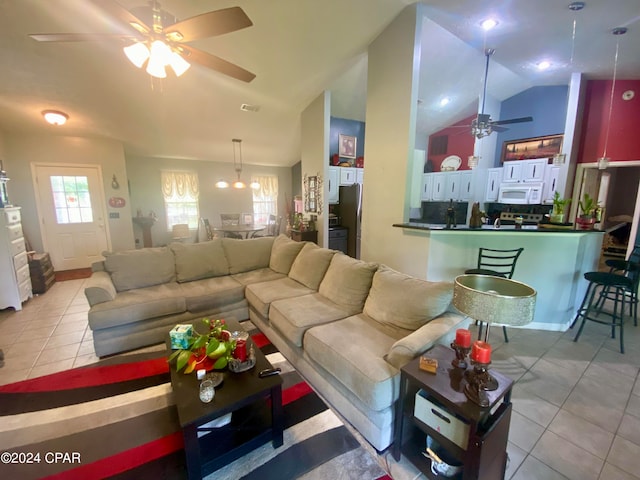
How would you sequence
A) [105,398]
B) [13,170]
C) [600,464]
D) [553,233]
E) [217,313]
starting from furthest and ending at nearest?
[13,170]
[217,313]
[553,233]
[105,398]
[600,464]

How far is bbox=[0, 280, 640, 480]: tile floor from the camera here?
1.52 m

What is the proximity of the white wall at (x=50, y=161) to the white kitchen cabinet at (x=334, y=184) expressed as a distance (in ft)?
13.6

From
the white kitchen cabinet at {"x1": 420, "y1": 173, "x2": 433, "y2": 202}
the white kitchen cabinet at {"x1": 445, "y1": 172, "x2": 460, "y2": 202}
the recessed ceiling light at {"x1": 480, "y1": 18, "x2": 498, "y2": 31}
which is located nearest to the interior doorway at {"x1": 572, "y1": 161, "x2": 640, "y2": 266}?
Result: the white kitchen cabinet at {"x1": 445, "y1": 172, "x2": 460, "y2": 202}

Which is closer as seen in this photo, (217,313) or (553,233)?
(553,233)

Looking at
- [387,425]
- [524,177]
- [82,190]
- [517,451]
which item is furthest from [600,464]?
[82,190]

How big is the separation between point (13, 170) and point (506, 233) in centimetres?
A: 743

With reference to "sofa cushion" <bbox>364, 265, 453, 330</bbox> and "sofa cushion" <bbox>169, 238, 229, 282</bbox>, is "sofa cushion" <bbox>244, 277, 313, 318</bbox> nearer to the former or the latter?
"sofa cushion" <bbox>169, 238, 229, 282</bbox>

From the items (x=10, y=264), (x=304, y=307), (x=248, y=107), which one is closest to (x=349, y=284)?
(x=304, y=307)

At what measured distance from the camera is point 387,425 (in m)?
1.50

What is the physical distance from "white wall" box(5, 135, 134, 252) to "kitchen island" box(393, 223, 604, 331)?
18.3ft

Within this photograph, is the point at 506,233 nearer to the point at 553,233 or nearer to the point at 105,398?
the point at 553,233

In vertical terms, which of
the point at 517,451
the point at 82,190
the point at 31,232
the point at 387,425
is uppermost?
the point at 82,190

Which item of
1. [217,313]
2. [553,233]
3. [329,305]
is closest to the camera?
[329,305]

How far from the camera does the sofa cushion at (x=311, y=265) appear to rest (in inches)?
113
